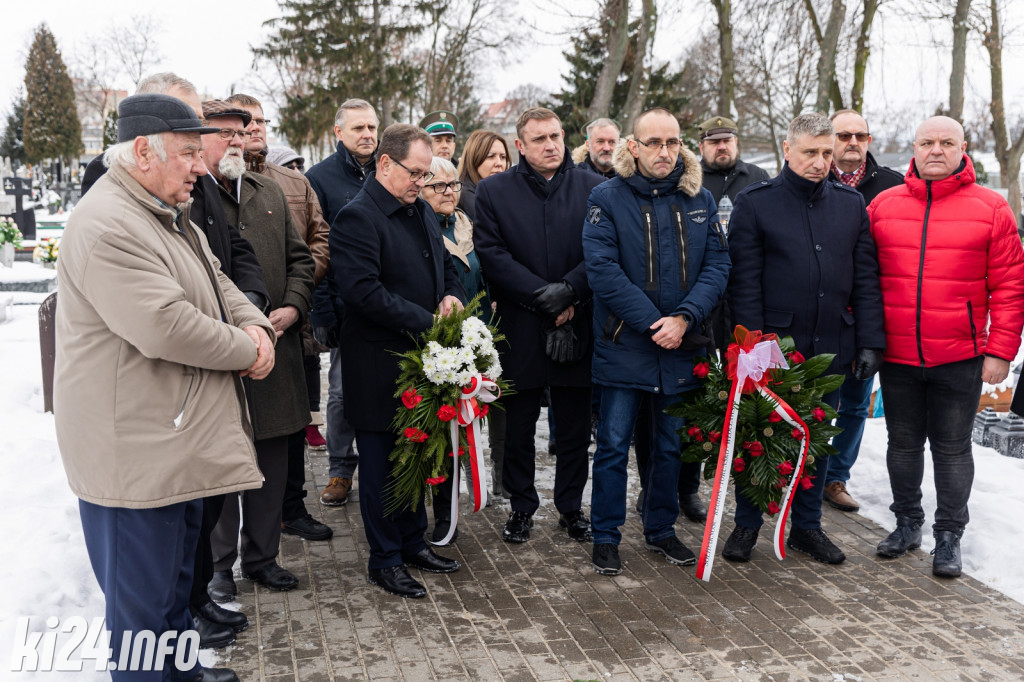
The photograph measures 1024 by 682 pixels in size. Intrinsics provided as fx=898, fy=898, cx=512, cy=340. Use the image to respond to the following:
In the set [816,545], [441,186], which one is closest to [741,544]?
[816,545]

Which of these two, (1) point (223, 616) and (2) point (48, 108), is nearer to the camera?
(1) point (223, 616)

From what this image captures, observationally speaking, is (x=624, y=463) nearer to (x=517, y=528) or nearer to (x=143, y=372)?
(x=517, y=528)

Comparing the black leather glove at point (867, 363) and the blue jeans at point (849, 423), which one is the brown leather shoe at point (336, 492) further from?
the black leather glove at point (867, 363)

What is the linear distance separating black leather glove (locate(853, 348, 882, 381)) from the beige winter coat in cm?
335

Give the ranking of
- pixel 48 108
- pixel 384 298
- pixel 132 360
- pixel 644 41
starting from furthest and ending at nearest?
pixel 48 108
pixel 644 41
pixel 384 298
pixel 132 360

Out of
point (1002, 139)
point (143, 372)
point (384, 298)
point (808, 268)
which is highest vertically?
point (1002, 139)

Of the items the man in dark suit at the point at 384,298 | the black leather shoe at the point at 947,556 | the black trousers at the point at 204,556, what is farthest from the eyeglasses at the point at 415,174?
the black leather shoe at the point at 947,556

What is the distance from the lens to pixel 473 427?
4.68 m

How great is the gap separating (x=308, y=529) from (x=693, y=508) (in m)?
2.37

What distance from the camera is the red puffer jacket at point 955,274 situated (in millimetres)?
4727

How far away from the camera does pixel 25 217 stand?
2266 centimetres

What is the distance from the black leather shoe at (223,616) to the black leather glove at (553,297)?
220 cm

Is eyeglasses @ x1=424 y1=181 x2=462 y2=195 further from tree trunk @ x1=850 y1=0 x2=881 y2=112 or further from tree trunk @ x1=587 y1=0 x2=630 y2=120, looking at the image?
tree trunk @ x1=850 y1=0 x2=881 y2=112

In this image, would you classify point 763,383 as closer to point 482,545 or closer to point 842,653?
point 842,653
